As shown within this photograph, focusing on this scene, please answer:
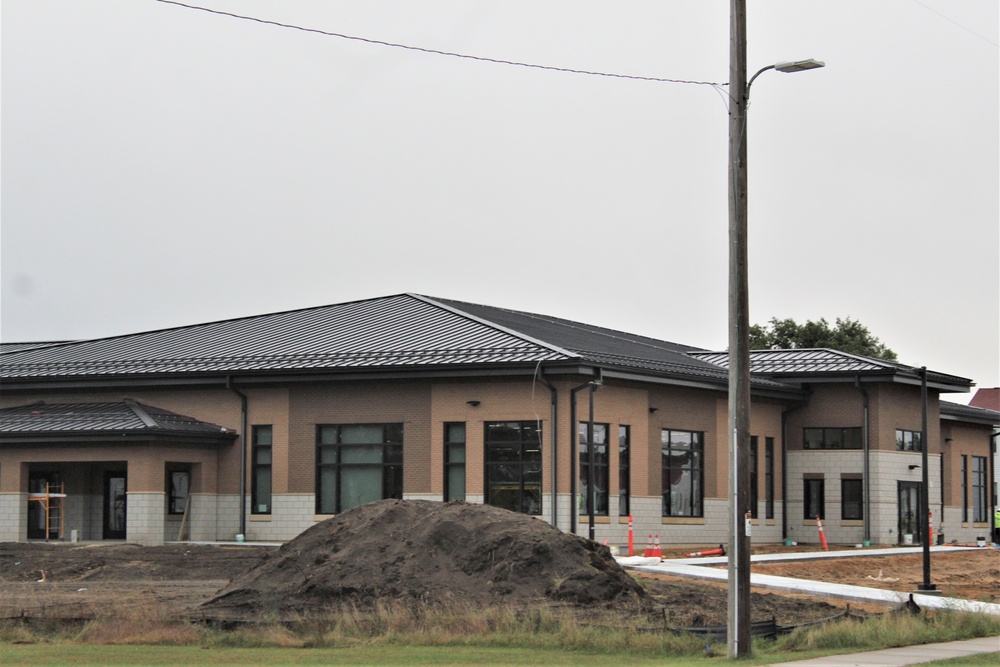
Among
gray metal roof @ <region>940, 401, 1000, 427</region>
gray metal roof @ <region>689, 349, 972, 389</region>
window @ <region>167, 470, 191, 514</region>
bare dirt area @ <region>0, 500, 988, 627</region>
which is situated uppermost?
gray metal roof @ <region>689, 349, 972, 389</region>

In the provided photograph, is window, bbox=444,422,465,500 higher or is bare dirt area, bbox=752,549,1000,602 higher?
window, bbox=444,422,465,500

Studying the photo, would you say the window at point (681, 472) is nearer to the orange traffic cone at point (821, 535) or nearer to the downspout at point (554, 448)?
the orange traffic cone at point (821, 535)

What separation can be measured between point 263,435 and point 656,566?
1363 centimetres

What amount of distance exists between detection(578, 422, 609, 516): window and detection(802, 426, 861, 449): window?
1154 centimetres

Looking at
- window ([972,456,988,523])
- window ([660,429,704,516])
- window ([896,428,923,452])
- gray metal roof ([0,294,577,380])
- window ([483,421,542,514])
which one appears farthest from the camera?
window ([972,456,988,523])

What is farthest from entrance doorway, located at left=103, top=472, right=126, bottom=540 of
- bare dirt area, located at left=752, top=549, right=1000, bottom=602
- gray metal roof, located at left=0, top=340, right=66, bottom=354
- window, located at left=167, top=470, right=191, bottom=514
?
bare dirt area, located at left=752, top=549, right=1000, bottom=602

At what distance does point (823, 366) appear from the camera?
4744cm

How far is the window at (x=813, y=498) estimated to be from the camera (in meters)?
47.4

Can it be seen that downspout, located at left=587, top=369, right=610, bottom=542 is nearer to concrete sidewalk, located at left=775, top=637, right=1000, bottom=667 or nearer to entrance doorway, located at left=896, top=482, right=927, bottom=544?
entrance doorway, located at left=896, top=482, right=927, bottom=544

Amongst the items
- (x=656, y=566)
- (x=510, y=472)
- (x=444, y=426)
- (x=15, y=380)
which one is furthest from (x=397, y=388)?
(x=15, y=380)

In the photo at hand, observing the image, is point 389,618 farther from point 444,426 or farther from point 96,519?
→ point 96,519

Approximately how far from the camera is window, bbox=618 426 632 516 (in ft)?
129

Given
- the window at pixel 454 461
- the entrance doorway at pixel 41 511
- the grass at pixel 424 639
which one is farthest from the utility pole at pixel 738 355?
the entrance doorway at pixel 41 511

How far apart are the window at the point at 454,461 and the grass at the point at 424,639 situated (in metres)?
15.9
